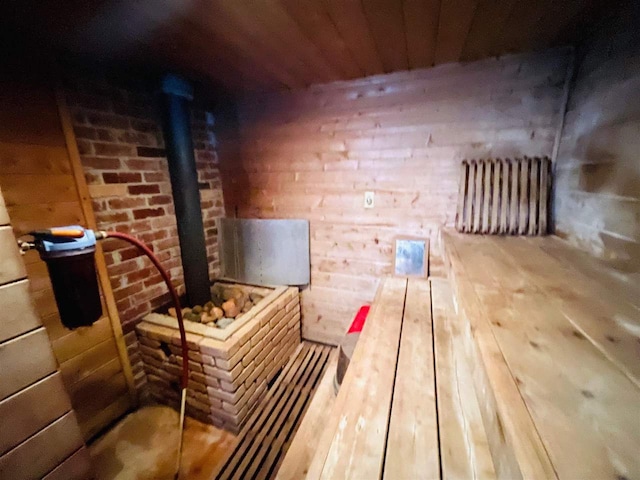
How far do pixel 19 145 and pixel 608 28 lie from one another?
2.62 m

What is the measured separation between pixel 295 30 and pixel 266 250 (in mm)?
1515

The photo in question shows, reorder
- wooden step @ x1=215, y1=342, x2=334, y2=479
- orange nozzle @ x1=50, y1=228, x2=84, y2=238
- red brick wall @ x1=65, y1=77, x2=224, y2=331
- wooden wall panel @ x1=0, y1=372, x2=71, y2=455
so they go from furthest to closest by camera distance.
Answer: red brick wall @ x1=65, y1=77, x2=224, y2=331 → wooden step @ x1=215, y1=342, x2=334, y2=479 → orange nozzle @ x1=50, y1=228, x2=84, y2=238 → wooden wall panel @ x1=0, y1=372, x2=71, y2=455

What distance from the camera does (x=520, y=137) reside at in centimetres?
157

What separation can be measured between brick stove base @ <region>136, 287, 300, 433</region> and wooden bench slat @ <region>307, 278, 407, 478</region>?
32.3 inches

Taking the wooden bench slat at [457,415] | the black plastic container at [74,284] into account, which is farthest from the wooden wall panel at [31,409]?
the wooden bench slat at [457,415]

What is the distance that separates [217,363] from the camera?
150 cm

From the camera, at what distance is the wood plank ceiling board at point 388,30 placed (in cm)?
103

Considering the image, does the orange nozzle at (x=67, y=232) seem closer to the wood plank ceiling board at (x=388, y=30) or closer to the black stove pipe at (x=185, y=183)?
the black stove pipe at (x=185, y=183)

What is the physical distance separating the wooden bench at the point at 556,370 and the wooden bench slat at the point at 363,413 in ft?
0.93

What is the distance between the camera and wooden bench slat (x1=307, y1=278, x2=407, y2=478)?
2.17 feet

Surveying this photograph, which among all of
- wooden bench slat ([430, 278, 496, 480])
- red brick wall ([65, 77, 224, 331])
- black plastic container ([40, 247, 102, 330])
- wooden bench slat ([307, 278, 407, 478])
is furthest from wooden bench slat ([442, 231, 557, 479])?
red brick wall ([65, 77, 224, 331])

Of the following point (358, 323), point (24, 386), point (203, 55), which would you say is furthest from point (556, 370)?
point (203, 55)

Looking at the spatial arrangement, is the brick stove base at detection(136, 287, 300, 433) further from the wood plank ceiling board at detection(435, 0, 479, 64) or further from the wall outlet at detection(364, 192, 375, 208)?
the wood plank ceiling board at detection(435, 0, 479, 64)

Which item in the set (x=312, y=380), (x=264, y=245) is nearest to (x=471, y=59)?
(x=264, y=245)
